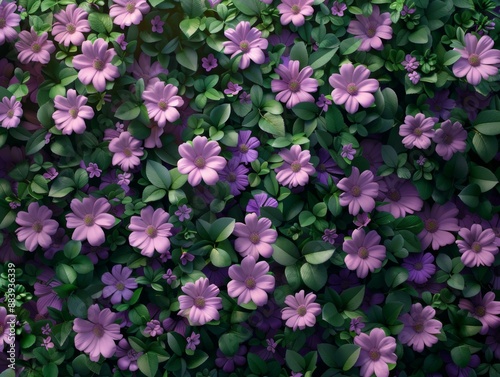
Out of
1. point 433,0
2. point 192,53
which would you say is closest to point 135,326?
point 192,53

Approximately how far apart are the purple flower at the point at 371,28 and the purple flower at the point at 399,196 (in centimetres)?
32

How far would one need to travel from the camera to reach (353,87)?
1.57m

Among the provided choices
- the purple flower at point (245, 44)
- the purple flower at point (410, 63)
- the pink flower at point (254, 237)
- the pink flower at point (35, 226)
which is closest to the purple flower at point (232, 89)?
the purple flower at point (245, 44)

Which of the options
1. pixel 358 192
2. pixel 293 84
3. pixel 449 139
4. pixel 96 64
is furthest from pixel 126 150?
pixel 449 139

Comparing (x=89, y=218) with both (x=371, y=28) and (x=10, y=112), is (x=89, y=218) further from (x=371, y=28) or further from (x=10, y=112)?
(x=371, y=28)

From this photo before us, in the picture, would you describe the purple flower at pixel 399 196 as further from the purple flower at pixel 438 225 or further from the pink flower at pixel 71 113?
the pink flower at pixel 71 113

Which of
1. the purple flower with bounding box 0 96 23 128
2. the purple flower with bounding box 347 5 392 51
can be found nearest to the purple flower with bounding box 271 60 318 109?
the purple flower with bounding box 347 5 392 51

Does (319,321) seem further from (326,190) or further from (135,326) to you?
(135,326)

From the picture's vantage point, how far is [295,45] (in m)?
1.60

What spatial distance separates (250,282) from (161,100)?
0.46m

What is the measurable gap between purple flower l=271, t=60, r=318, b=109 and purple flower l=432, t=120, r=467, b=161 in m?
0.31

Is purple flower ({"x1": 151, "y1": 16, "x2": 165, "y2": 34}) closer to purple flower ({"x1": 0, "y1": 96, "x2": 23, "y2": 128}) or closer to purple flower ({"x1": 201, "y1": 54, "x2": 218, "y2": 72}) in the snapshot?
purple flower ({"x1": 201, "y1": 54, "x2": 218, "y2": 72})

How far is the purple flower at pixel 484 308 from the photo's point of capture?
1620 mm

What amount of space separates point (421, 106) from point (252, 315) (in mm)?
640
